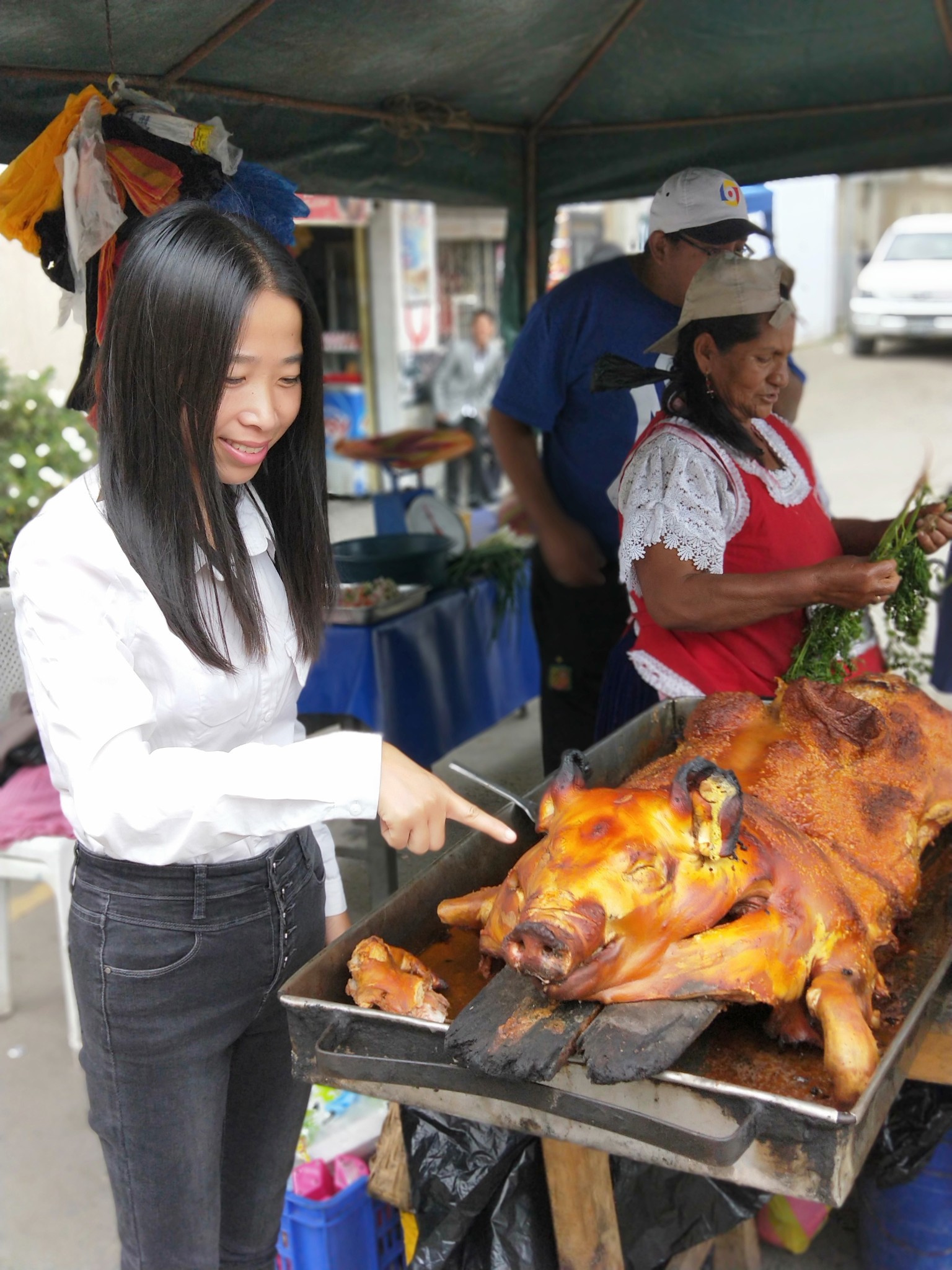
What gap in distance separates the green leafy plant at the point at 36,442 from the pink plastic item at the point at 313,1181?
2.50m

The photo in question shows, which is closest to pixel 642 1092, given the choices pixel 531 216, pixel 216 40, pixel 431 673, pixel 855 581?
pixel 855 581

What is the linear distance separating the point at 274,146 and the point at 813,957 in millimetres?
2861

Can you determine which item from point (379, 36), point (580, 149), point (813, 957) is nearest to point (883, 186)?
point (580, 149)

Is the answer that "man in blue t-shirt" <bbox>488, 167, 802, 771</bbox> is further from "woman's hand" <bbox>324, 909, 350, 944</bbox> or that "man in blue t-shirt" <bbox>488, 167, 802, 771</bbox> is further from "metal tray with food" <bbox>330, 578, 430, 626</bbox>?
"woman's hand" <bbox>324, 909, 350, 944</bbox>

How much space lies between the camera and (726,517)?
8.55 feet

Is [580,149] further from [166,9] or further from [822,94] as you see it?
[166,9]

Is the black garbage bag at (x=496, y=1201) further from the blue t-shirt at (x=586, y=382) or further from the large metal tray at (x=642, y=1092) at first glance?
the blue t-shirt at (x=586, y=382)

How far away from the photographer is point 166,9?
251cm

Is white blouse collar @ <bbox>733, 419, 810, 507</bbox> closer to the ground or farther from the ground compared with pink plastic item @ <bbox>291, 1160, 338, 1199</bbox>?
farther from the ground

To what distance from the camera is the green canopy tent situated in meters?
2.69

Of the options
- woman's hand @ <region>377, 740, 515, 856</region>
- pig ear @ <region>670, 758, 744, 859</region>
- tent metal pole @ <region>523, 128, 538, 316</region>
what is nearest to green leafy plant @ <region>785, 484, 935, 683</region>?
pig ear @ <region>670, 758, 744, 859</region>

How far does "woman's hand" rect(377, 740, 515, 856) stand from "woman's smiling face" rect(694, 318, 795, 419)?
154 cm

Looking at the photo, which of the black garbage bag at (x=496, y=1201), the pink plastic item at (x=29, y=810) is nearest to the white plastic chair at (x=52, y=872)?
the pink plastic item at (x=29, y=810)

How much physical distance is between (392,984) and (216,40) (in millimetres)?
2293
